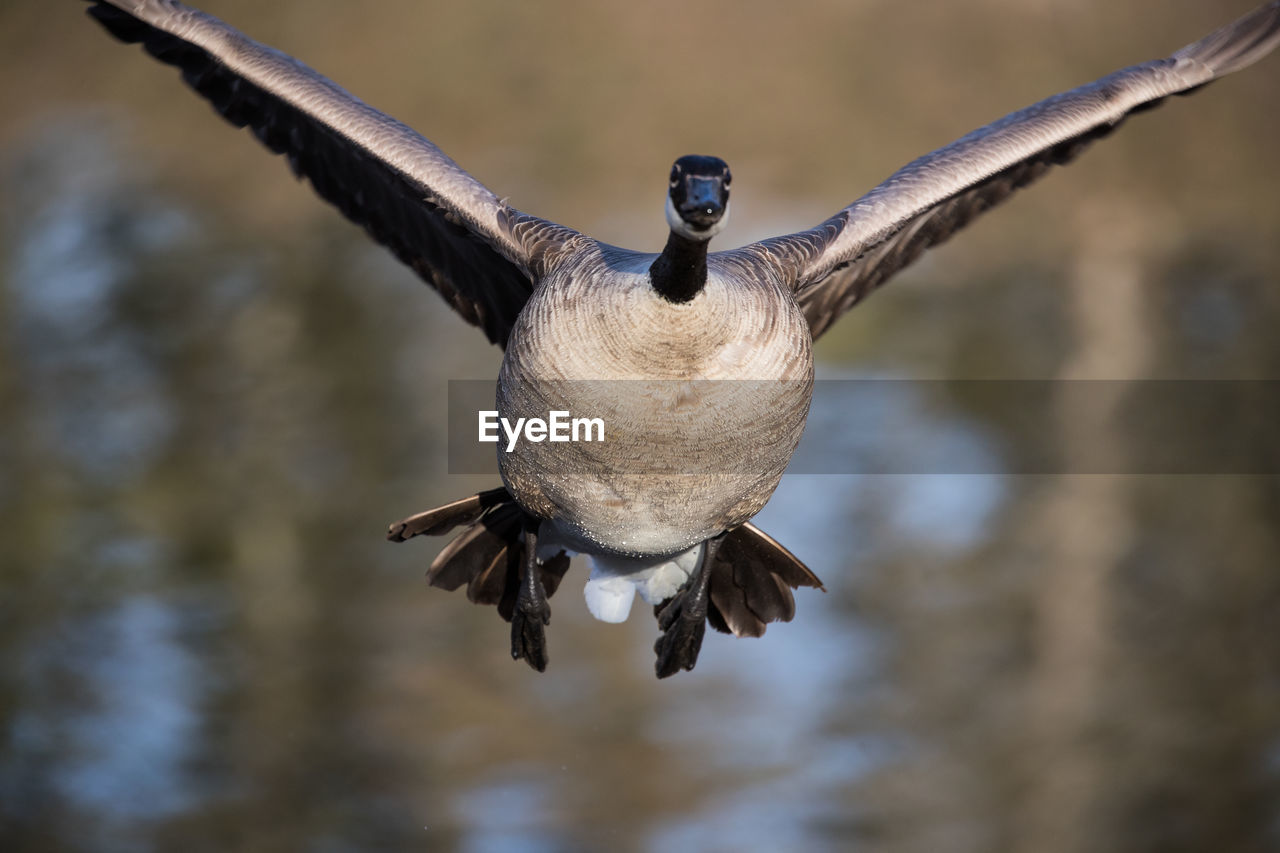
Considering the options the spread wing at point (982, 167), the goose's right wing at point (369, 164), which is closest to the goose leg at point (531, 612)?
the goose's right wing at point (369, 164)

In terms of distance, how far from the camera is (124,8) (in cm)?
678

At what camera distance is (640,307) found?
5.55m

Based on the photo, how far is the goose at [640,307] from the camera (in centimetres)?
567

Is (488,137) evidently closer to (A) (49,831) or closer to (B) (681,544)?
(A) (49,831)

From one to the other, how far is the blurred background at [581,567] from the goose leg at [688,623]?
14.7 feet

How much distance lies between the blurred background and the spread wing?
18.5 ft

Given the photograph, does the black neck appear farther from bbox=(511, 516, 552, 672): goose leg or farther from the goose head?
bbox=(511, 516, 552, 672): goose leg

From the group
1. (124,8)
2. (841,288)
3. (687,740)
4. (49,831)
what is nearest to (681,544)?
(841,288)

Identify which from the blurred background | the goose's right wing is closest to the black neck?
the goose's right wing

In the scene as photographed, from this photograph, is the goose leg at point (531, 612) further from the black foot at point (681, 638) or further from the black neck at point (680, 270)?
the black neck at point (680, 270)

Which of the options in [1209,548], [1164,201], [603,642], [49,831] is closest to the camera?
[49,831]

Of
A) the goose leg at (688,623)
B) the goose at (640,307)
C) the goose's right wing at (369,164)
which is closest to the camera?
the goose at (640,307)

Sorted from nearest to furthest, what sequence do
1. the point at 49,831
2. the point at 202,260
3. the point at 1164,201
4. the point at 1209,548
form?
1. the point at 49,831
2. the point at 1209,548
3. the point at 202,260
4. the point at 1164,201

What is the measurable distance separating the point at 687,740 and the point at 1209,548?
21.2 ft
